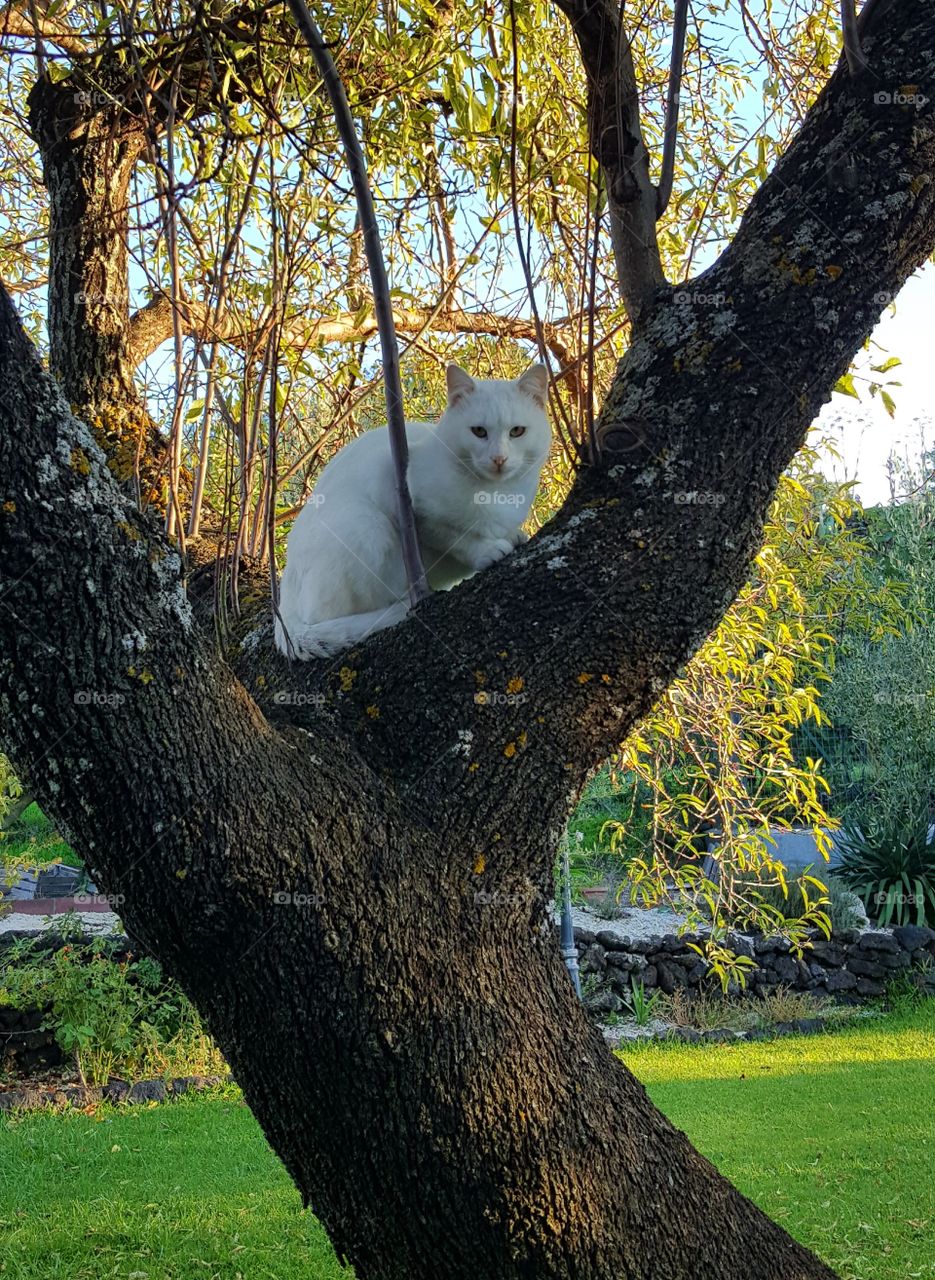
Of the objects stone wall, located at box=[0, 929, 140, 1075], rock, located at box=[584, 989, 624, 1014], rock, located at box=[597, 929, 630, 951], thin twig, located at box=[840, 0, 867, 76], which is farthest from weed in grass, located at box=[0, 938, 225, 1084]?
thin twig, located at box=[840, 0, 867, 76]

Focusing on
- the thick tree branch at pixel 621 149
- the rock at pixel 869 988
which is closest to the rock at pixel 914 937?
the rock at pixel 869 988

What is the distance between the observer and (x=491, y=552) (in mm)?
2957

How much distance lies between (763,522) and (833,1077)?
6413mm

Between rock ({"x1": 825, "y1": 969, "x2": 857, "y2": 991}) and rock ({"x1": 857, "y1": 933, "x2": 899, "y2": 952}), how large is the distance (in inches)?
11.7

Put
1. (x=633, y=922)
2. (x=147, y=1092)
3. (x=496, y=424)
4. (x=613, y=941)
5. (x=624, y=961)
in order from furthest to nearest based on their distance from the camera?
(x=633, y=922)
(x=613, y=941)
(x=624, y=961)
(x=147, y=1092)
(x=496, y=424)

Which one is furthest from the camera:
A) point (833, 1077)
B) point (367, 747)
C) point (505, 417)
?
point (833, 1077)

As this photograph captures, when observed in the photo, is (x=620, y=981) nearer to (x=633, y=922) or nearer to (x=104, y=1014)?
(x=633, y=922)

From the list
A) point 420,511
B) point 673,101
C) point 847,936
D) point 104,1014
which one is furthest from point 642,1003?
point 673,101

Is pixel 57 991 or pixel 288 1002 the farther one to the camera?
pixel 57 991

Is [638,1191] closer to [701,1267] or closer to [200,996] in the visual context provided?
[701,1267]

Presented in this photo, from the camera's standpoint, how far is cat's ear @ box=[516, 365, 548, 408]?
11.1ft

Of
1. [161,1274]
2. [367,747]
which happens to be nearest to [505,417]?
[367,747]

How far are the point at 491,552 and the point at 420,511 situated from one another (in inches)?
10.7

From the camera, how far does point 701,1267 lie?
1.77m
